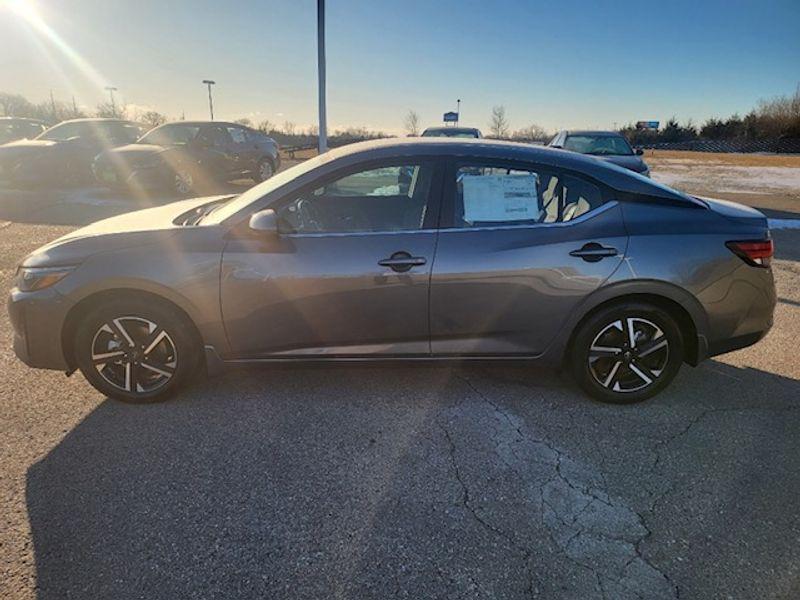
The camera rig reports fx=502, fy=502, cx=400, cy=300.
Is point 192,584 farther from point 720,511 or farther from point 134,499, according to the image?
point 720,511

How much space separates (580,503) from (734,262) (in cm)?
177

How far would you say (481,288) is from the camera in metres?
2.94

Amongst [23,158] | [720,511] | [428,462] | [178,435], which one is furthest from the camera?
[23,158]

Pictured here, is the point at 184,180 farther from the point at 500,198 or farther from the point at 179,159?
the point at 500,198

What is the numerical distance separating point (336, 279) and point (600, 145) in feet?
36.2

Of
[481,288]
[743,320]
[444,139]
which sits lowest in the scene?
[743,320]

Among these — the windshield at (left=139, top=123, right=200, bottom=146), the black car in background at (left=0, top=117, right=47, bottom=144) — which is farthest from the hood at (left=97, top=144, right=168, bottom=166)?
the black car in background at (left=0, top=117, right=47, bottom=144)

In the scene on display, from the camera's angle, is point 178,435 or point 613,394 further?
point 613,394

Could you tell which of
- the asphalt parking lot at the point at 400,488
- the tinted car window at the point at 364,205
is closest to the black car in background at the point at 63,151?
the asphalt parking lot at the point at 400,488

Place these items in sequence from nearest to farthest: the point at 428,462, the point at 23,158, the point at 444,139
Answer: the point at 428,462
the point at 444,139
the point at 23,158

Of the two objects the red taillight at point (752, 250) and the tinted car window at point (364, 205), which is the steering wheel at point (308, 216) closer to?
the tinted car window at point (364, 205)

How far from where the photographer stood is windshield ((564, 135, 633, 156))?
11.8 meters

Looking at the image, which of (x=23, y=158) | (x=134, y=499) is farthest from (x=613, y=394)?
(x=23, y=158)

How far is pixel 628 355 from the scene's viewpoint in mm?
3148
